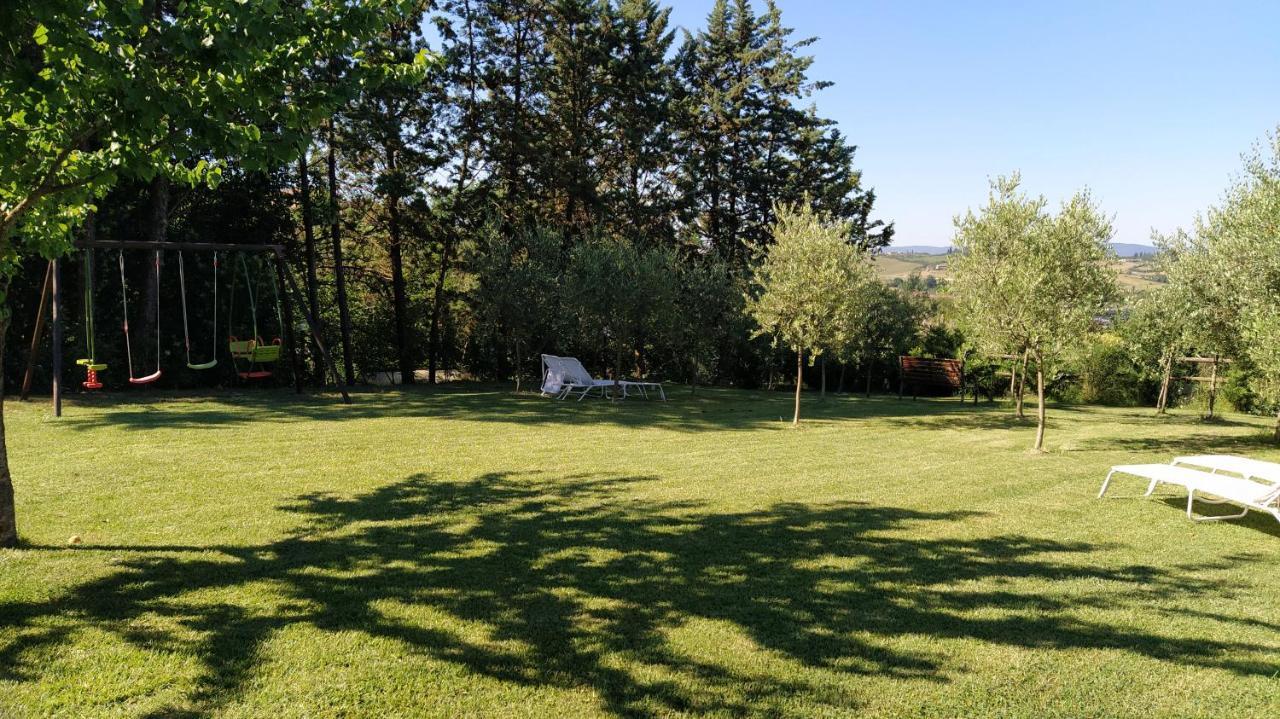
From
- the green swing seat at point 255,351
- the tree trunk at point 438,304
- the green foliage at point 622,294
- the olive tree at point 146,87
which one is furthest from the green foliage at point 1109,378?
the olive tree at point 146,87

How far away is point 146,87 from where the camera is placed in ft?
13.4

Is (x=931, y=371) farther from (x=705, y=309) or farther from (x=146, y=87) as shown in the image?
(x=146, y=87)

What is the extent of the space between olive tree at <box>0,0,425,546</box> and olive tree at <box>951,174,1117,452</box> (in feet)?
32.9

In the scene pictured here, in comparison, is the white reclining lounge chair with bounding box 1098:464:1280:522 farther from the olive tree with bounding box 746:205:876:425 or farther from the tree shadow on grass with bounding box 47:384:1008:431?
the tree shadow on grass with bounding box 47:384:1008:431

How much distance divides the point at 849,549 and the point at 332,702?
3.95 metres

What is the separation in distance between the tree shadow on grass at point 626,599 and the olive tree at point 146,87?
2.07m

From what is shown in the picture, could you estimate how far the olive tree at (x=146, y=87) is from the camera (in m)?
3.93

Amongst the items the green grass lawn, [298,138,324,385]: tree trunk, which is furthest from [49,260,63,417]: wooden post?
[298,138,324,385]: tree trunk

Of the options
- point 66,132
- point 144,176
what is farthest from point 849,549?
point 66,132

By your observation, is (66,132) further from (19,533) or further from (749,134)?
(749,134)

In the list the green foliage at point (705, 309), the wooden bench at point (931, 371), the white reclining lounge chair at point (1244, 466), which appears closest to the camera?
the white reclining lounge chair at point (1244, 466)

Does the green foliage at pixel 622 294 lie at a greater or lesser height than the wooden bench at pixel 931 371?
Result: greater

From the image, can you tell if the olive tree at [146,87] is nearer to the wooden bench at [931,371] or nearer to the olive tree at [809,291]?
the olive tree at [809,291]

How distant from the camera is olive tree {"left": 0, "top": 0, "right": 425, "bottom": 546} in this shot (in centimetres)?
393
